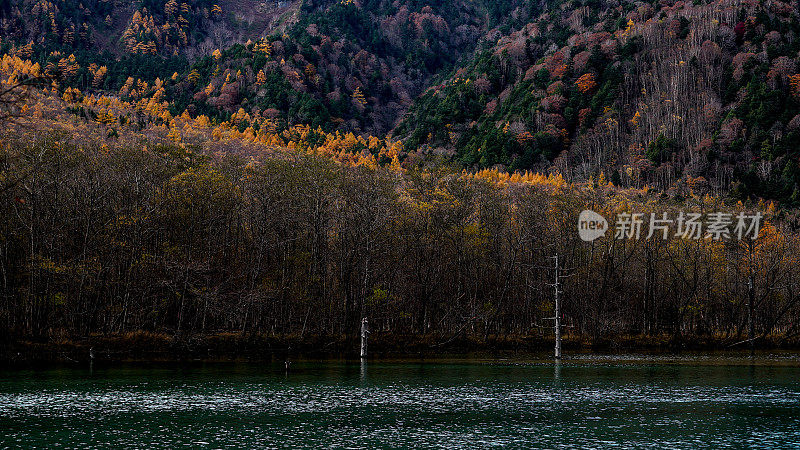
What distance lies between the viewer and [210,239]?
221 feet

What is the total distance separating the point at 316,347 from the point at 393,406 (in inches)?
1240

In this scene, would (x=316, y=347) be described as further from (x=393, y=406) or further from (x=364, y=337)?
(x=393, y=406)

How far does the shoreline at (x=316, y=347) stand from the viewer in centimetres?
5709

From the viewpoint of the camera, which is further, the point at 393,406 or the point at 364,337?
the point at 364,337

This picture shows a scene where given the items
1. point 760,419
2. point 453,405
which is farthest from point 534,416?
point 760,419

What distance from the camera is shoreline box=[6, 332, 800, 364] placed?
187 feet

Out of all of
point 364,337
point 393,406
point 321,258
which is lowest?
point 393,406

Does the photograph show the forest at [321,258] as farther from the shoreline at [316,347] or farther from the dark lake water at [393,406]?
the dark lake water at [393,406]

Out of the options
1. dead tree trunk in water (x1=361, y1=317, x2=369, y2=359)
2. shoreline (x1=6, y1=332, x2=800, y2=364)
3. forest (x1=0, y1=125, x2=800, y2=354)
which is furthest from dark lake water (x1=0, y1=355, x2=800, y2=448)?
forest (x1=0, y1=125, x2=800, y2=354)

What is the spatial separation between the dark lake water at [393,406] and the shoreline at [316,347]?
257 inches

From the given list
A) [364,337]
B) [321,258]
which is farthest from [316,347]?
[321,258]

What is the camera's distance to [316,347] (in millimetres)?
67625

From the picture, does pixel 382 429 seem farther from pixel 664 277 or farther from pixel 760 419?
pixel 664 277

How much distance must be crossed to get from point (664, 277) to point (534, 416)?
64.7 metres
